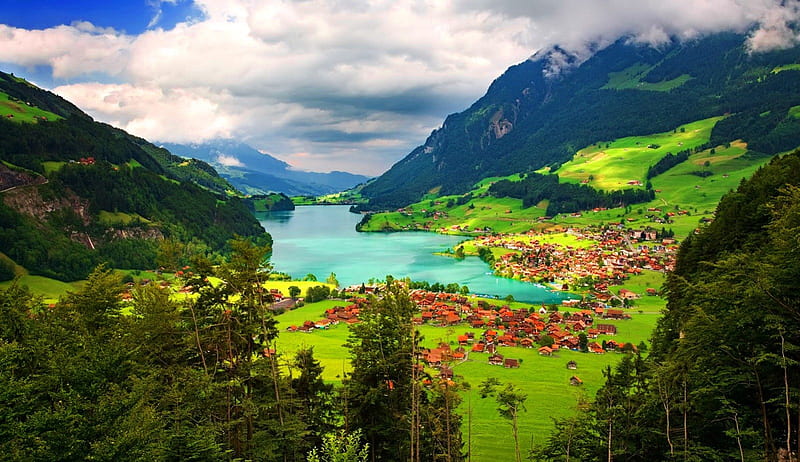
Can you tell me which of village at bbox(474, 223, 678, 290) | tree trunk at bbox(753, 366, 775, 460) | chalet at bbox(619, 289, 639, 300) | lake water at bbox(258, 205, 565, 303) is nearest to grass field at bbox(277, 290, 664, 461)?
chalet at bbox(619, 289, 639, 300)

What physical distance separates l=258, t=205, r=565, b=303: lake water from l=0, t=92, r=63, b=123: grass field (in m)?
73.4

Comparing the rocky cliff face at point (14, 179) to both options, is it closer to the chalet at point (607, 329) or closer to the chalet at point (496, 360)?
the chalet at point (496, 360)

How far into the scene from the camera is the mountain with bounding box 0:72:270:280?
270 ft

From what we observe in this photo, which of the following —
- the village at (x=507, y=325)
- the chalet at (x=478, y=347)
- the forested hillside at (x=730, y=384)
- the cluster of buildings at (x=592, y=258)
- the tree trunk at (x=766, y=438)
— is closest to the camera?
the tree trunk at (x=766, y=438)

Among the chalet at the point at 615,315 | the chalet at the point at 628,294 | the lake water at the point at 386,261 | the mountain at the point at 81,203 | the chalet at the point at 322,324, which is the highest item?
the mountain at the point at 81,203

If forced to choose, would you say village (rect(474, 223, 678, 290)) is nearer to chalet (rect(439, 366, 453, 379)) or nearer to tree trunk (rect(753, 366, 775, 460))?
chalet (rect(439, 366, 453, 379))

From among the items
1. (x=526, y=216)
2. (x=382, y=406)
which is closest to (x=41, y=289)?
(x=382, y=406)

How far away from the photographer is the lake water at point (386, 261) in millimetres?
92875

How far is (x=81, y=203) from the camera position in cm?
10075

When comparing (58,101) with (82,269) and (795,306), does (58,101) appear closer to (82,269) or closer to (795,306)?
(82,269)

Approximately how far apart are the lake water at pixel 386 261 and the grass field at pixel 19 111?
73364 millimetres

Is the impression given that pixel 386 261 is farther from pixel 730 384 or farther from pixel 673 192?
pixel 673 192

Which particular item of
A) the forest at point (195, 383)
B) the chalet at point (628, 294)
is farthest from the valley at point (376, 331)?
the chalet at point (628, 294)

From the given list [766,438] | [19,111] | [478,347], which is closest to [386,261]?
[478,347]
